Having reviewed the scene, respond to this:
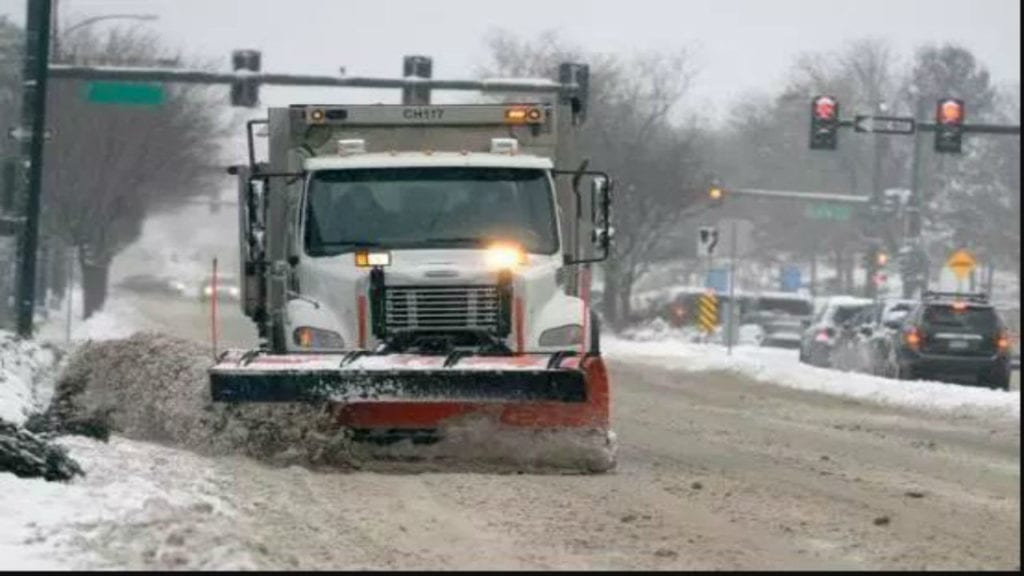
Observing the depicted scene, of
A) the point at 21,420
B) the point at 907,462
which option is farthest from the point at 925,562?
the point at 21,420

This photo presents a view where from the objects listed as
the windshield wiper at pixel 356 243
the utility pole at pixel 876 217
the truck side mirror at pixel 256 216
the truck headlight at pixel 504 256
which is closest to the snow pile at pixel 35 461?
the windshield wiper at pixel 356 243

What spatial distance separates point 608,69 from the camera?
62031 millimetres

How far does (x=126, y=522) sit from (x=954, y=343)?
22.9 m

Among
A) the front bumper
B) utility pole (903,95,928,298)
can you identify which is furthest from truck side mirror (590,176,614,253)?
the front bumper

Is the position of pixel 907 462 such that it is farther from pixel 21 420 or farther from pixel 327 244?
pixel 21 420

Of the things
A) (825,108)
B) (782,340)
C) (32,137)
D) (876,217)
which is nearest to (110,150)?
(825,108)

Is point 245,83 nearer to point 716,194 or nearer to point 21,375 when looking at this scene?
point 21,375

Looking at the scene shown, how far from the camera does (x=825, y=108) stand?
36.3m

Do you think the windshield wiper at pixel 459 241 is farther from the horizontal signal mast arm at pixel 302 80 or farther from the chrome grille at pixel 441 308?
the horizontal signal mast arm at pixel 302 80

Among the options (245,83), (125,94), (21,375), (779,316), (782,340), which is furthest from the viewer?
(779,316)

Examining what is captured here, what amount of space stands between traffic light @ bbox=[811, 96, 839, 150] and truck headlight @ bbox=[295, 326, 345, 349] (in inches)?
905

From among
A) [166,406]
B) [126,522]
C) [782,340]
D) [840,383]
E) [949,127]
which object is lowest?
[782,340]

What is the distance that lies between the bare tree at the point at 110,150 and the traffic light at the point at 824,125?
1330 cm

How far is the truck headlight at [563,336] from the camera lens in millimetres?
14227
